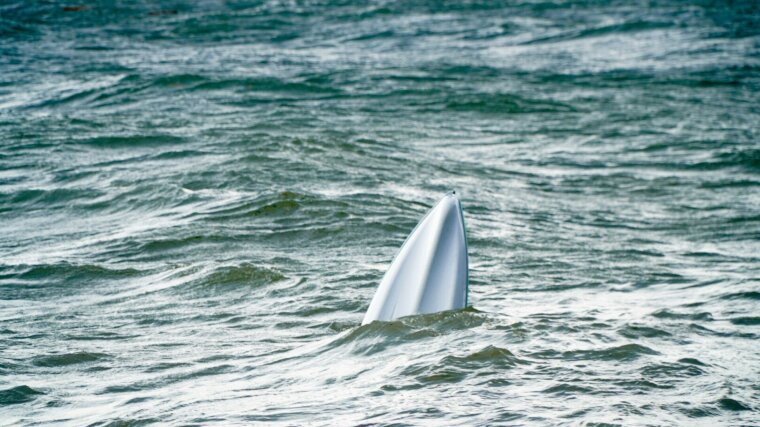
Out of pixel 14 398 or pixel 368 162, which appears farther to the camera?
pixel 368 162

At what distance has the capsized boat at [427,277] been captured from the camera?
781 centimetres

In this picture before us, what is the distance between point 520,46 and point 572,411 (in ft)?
81.3

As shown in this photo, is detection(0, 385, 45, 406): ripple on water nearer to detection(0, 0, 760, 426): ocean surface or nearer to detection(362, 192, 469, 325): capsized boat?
detection(0, 0, 760, 426): ocean surface

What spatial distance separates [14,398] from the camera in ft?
22.5

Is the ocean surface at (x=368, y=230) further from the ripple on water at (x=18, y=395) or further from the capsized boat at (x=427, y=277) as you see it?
the capsized boat at (x=427, y=277)

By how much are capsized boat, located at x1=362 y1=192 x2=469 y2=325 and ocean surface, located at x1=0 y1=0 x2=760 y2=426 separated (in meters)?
0.13

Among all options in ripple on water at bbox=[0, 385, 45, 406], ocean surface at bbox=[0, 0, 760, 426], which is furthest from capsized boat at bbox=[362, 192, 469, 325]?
ripple on water at bbox=[0, 385, 45, 406]

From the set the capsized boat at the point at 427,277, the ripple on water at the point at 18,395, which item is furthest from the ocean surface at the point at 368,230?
the capsized boat at the point at 427,277

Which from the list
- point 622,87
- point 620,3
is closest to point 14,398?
point 622,87

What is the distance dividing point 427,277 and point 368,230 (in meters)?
4.17

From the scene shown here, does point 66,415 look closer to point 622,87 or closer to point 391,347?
point 391,347

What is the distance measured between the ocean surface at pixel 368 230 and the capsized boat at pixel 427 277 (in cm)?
13

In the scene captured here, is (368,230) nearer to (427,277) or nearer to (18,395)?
(427,277)

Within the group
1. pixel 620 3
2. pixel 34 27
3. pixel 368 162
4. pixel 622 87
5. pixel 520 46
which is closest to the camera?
pixel 368 162
